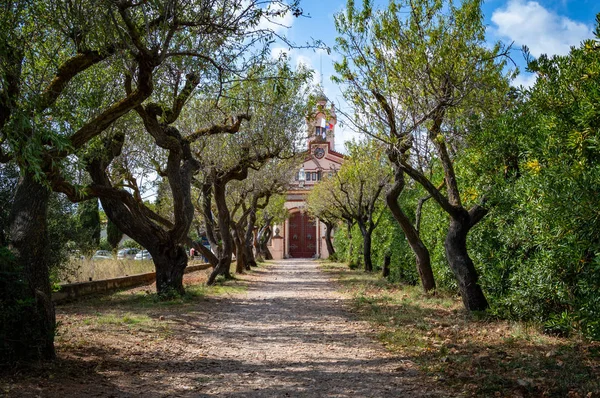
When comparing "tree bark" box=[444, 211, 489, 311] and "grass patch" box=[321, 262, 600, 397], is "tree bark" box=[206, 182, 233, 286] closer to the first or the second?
"grass patch" box=[321, 262, 600, 397]

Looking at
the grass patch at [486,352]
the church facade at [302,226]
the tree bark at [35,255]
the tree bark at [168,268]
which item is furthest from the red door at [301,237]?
the tree bark at [35,255]

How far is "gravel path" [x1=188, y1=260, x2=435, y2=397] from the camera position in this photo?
536cm

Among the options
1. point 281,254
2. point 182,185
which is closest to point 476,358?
point 182,185

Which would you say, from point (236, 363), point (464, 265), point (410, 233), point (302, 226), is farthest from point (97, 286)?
point (302, 226)

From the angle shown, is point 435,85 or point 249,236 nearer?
point 435,85

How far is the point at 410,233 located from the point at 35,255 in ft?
30.4

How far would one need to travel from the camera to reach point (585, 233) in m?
5.60

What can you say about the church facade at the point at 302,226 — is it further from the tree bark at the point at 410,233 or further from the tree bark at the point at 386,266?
the tree bark at the point at 410,233

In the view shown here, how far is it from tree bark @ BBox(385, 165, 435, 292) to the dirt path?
3374mm

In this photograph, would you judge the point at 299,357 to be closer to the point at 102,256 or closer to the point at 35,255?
the point at 35,255

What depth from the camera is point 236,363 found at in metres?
6.66

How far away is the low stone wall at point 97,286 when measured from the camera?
12.4m

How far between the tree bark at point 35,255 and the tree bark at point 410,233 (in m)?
8.75

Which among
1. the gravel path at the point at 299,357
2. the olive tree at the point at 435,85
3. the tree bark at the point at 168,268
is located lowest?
the gravel path at the point at 299,357
